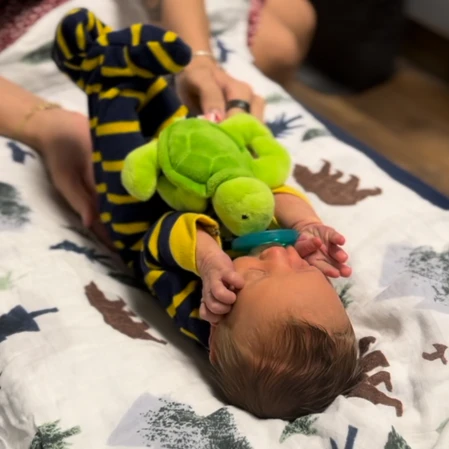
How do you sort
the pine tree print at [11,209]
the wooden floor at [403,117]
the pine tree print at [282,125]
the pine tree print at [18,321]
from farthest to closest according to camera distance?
the wooden floor at [403,117] → the pine tree print at [282,125] → the pine tree print at [11,209] → the pine tree print at [18,321]

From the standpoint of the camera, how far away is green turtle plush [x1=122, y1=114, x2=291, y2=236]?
0.65 m

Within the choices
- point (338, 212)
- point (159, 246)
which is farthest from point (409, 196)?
point (159, 246)

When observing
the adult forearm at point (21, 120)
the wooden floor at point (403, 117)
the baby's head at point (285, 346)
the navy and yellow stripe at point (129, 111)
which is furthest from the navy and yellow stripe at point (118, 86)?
the wooden floor at point (403, 117)

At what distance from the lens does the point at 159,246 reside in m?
0.70

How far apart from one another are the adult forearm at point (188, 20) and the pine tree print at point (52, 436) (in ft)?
2.08

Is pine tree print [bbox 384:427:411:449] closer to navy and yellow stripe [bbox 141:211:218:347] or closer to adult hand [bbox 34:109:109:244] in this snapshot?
navy and yellow stripe [bbox 141:211:218:347]

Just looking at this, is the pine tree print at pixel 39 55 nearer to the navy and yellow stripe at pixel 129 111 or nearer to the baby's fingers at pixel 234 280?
the navy and yellow stripe at pixel 129 111

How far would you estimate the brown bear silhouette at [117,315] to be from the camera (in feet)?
2.22

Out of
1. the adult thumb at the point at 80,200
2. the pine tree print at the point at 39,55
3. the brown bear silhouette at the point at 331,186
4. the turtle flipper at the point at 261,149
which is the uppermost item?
the turtle flipper at the point at 261,149

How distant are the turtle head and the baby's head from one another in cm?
6

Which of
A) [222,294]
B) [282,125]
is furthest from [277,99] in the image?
[222,294]

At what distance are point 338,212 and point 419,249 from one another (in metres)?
0.12

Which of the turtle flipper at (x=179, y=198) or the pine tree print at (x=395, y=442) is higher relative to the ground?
the turtle flipper at (x=179, y=198)

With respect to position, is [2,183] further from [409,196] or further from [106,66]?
[409,196]
